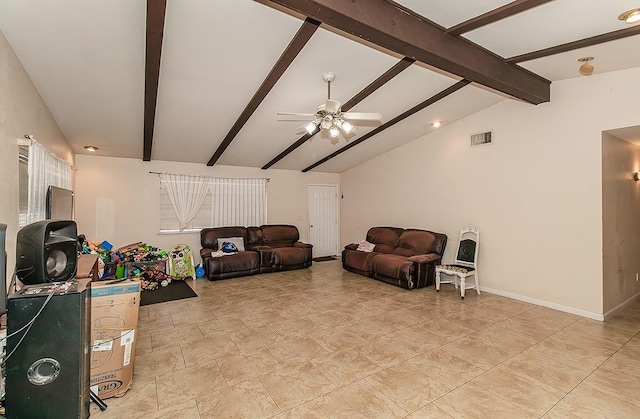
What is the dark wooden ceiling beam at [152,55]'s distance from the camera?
7.34ft

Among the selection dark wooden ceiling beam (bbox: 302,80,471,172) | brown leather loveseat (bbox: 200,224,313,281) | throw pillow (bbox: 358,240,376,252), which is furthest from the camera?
throw pillow (bbox: 358,240,376,252)

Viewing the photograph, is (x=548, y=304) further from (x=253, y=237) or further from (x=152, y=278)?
(x=152, y=278)

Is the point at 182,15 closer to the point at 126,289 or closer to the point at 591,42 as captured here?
the point at 126,289

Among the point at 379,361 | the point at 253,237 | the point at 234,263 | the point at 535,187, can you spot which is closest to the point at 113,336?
the point at 379,361

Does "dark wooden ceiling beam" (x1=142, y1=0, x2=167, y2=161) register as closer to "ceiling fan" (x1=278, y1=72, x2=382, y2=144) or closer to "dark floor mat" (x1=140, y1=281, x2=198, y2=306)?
"ceiling fan" (x1=278, y1=72, x2=382, y2=144)

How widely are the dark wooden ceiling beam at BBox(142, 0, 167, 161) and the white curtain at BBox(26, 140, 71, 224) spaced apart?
116 centimetres

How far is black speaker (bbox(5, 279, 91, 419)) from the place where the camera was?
147 centimetres

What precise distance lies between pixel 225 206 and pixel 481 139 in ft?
17.6

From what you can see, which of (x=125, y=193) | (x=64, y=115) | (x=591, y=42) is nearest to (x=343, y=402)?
(x=591, y=42)

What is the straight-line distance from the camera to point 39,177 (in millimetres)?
2994

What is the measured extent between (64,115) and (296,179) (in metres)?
4.83

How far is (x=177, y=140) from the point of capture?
518cm

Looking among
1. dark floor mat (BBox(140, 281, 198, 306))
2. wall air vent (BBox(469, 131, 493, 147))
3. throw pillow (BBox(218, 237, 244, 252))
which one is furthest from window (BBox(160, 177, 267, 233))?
wall air vent (BBox(469, 131, 493, 147))

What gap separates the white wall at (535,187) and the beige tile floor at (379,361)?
518mm
